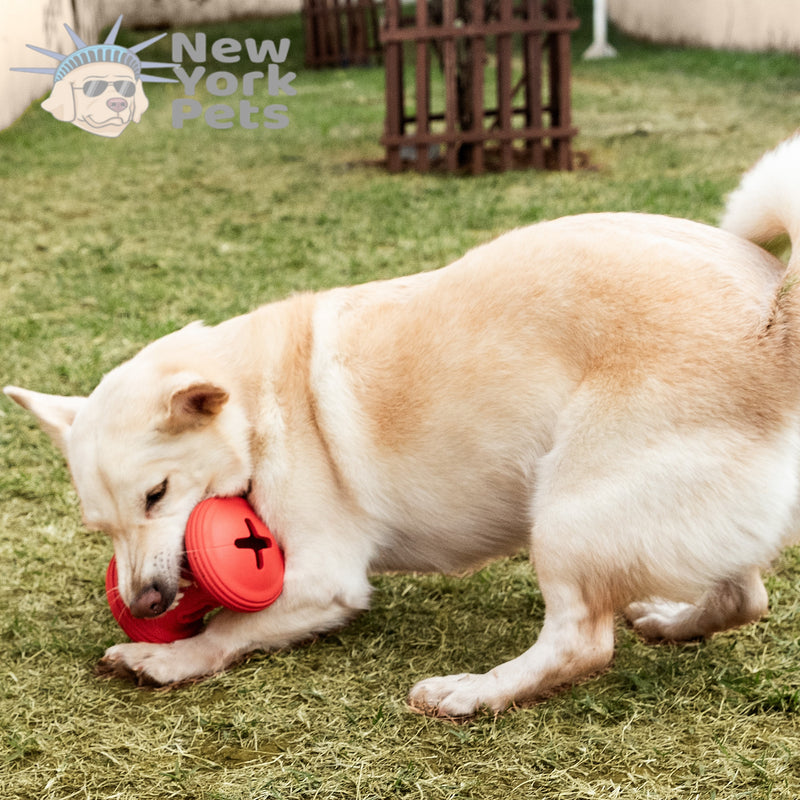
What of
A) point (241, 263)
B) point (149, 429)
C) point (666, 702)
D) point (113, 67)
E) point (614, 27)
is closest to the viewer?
point (666, 702)

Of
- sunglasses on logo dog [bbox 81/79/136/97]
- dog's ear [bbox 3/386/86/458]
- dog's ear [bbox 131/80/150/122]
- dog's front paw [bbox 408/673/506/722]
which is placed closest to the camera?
dog's front paw [bbox 408/673/506/722]

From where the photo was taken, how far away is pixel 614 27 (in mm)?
20781

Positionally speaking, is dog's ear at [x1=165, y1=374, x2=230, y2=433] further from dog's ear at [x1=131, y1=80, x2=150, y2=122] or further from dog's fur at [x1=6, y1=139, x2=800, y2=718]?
dog's ear at [x1=131, y1=80, x2=150, y2=122]

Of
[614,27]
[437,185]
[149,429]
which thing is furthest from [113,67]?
[614,27]

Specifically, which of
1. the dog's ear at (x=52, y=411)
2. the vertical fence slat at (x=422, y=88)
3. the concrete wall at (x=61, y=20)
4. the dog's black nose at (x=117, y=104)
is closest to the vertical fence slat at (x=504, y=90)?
the vertical fence slat at (x=422, y=88)

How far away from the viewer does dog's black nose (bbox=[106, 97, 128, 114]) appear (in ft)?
35.8

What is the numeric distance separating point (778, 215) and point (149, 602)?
178cm

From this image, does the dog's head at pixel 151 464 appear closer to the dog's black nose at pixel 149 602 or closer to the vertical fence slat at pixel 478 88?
A: the dog's black nose at pixel 149 602

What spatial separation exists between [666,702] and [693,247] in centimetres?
105

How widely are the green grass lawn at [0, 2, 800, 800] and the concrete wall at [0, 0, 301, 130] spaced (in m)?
5.18

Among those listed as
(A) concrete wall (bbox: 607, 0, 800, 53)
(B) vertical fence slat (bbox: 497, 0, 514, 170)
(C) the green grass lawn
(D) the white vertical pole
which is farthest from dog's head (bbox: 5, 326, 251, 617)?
(D) the white vertical pole

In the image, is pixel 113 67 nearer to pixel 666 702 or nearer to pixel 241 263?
pixel 241 263

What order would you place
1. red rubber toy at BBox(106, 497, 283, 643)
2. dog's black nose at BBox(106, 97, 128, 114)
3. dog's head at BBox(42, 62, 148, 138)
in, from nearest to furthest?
red rubber toy at BBox(106, 497, 283, 643) → dog's head at BBox(42, 62, 148, 138) → dog's black nose at BBox(106, 97, 128, 114)

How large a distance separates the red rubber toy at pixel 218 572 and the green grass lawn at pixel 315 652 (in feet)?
0.58
